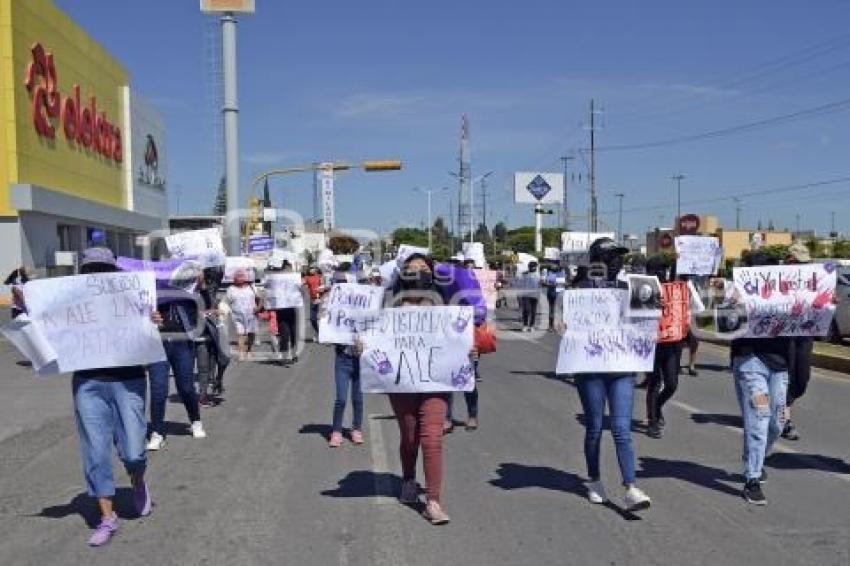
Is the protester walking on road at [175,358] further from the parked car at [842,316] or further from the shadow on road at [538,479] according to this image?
the parked car at [842,316]

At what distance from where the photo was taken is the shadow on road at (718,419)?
984 cm

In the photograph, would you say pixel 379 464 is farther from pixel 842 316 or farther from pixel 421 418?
pixel 842 316

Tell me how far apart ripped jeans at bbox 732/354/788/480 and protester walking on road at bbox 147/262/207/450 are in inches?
204

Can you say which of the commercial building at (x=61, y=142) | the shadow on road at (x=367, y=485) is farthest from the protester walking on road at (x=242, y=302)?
the commercial building at (x=61, y=142)

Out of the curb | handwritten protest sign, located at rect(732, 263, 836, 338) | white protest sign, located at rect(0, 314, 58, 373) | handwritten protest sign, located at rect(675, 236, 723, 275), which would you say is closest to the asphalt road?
white protest sign, located at rect(0, 314, 58, 373)

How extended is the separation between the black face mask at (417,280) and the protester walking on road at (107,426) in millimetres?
1752

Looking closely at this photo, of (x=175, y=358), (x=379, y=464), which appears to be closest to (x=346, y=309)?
(x=379, y=464)

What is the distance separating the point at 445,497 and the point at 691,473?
2.21m

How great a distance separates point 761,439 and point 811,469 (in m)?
1.44

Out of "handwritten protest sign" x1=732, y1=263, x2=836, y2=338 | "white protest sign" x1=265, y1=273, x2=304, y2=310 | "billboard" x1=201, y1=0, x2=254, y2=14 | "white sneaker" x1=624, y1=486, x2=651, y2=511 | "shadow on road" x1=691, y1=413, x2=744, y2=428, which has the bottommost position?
"shadow on road" x1=691, y1=413, x2=744, y2=428

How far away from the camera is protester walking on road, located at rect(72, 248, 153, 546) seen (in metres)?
5.79

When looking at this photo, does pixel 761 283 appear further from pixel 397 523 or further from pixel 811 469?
pixel 397 523

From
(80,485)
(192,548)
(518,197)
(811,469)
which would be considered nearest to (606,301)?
(811,469)

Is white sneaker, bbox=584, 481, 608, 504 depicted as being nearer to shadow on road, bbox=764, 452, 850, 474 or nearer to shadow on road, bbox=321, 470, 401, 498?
shadow on road, bbox=321, 470, 401, 498
